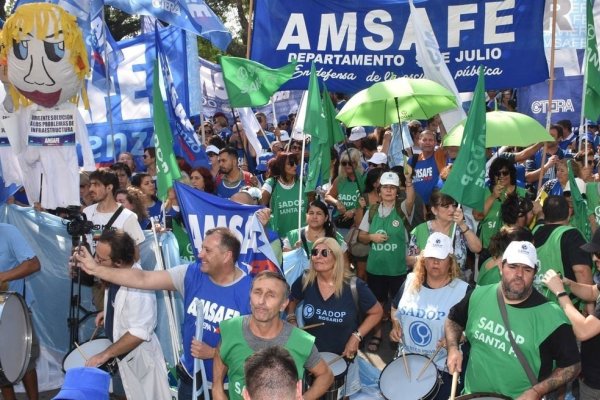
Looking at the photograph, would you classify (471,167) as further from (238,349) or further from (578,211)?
(238,349)

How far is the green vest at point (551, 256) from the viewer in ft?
20.6

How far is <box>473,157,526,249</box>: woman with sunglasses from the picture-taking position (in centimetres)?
823

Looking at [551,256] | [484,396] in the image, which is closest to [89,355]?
[484,396]

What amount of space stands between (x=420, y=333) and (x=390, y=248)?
8.63ft

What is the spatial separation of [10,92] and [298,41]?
4030 mm

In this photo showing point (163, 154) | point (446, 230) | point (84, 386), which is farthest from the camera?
point (446, 230)

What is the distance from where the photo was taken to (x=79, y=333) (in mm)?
7812

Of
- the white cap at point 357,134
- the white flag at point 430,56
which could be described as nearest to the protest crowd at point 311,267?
the white flag at point 430,56

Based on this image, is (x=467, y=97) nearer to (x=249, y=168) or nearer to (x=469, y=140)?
(x=249, y=168)

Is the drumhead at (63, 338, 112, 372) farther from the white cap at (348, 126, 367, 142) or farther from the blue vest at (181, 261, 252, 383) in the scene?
the white cap at (348, 126, 367, 142)

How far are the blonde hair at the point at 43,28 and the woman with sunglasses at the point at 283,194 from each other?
2356 millimetres

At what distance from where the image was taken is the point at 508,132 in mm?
8195

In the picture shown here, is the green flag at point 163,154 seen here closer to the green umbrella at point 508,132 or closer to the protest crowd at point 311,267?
the protest crowd at point 311,267

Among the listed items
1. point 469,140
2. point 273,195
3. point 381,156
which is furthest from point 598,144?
point 469,140
